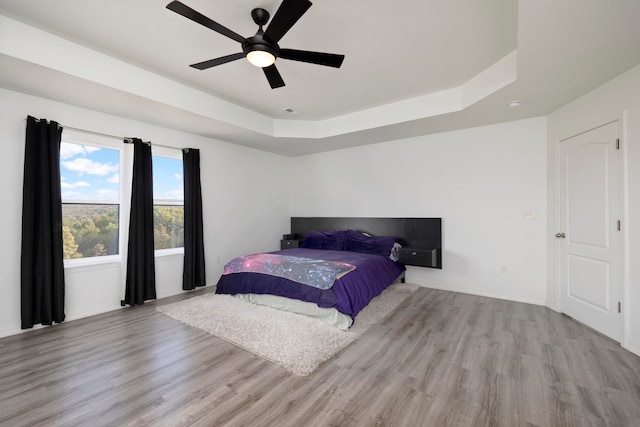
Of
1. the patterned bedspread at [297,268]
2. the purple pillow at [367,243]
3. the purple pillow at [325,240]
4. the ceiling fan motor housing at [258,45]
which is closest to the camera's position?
the ceiling fan motor housing at [258,45]

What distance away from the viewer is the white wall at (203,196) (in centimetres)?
293

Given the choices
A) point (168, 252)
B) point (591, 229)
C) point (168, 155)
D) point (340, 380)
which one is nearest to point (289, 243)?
point (168, 252)

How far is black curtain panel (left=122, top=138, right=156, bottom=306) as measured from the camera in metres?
3.72

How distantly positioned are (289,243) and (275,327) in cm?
274

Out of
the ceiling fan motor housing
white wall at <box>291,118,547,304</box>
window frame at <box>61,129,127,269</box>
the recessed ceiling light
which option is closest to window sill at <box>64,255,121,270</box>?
window frame at <box>61,129,127,269</box>

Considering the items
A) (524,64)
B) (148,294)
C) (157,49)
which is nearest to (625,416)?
(524,64)

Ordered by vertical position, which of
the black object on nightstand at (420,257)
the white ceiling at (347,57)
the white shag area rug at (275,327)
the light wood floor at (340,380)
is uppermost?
the white ceiling at (347,57)

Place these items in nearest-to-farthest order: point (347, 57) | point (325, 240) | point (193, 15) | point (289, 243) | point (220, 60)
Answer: point (193, 15) → point (220, 60) → point (347, 57) → point (325, 240) → point (289, 243)

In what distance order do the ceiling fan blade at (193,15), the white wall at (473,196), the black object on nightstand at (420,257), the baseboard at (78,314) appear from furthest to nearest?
the black object on nightstand at (420,257)
the white wall at (473,196)
the baseboard at (78,314)
the ceiling fan blade at (193,15)

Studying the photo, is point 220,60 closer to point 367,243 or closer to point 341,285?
point 341,285

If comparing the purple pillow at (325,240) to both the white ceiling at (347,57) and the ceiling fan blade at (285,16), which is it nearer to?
the white ceiling at (347,57)

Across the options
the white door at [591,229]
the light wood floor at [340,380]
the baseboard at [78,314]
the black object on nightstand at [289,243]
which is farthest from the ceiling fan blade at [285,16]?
the black object on nightstand at [289,243]

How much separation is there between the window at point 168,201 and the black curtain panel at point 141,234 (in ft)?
0.82

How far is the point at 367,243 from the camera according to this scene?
4.67m
